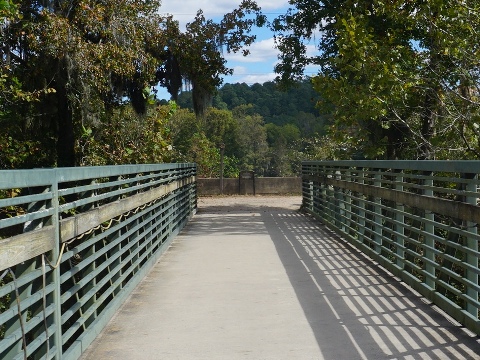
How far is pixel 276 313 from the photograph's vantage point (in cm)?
688

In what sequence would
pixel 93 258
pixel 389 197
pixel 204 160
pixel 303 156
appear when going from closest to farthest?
1. pixel 93 258
2. pixel 389 197
3. pixel 204 160
4. pixel 303 156

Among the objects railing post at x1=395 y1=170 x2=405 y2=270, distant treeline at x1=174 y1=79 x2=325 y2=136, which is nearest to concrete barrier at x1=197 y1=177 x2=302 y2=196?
railing post at x1=395 y1=170 x2=405 y2=270

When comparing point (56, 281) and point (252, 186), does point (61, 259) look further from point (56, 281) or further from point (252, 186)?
point (252, 186)

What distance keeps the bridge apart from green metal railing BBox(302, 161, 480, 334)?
23 millimetres

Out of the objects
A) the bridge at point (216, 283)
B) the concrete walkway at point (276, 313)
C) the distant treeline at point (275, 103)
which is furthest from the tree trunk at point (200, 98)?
the distant treeline at point (275, 103)

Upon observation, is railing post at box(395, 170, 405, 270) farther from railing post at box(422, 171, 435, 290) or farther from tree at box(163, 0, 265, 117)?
tree at box(163, 0, 265, 117)

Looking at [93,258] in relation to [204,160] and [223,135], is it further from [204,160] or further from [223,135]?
[223,135]

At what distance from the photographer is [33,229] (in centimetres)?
430

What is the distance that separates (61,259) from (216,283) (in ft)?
12.8

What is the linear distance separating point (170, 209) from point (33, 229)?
337 inches

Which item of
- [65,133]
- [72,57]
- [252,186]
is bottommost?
[252,186]

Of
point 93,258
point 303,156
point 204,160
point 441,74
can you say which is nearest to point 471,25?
point 441,74

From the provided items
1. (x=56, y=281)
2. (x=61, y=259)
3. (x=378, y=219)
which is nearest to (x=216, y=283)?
(x=378, y=219)

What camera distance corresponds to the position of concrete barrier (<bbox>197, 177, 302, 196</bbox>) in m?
30.9
